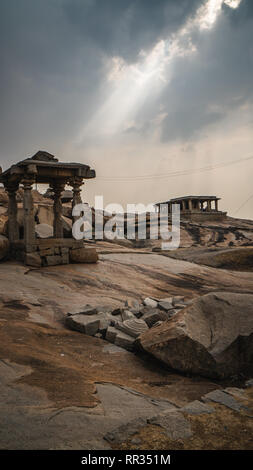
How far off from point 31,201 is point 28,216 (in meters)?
0.51

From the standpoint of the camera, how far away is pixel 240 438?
199 cm

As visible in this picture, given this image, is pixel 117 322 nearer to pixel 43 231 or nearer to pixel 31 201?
pixel 31 201

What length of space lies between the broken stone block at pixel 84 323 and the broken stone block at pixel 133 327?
1.18 feet

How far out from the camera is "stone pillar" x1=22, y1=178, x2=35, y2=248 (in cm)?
886

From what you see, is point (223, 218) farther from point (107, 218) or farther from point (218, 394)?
point (218, 394)

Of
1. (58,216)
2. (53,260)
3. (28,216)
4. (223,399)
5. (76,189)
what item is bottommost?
(223,399)

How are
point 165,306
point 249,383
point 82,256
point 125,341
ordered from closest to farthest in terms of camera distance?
point 249,383
point 125,341
point 165,306
point 82,256

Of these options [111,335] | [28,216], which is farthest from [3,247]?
[111,335]

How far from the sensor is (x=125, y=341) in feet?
13.5

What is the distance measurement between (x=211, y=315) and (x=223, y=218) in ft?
96.9

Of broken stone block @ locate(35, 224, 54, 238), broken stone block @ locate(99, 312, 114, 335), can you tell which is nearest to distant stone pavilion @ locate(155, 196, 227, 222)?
broken stone block @ locate(35, 224, 54, 238)

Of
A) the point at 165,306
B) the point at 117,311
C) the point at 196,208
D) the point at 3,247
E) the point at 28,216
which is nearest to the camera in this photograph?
the point at 117,311
